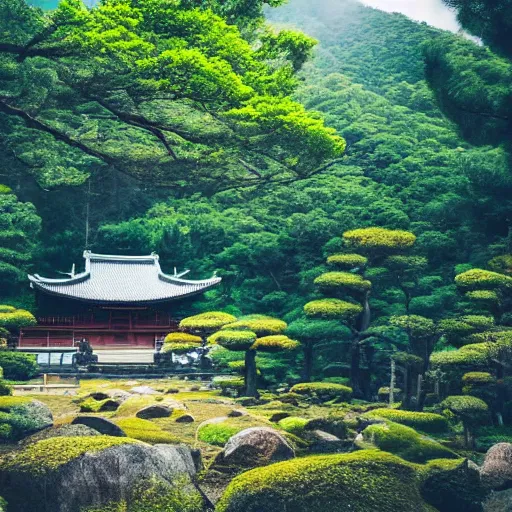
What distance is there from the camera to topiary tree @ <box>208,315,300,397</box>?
54.1 feet

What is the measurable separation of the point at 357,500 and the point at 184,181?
951 centimetres

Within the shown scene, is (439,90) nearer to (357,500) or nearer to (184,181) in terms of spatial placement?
(184,181)

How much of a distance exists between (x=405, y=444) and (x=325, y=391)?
503 cm

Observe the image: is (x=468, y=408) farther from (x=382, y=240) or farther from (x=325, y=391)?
(x=382, y=240)

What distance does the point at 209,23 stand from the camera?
1381 centimetres

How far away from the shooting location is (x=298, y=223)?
2450cm

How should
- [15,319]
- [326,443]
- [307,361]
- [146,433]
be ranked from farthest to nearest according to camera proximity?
[307,361], [15,319], [326,443], [146,433]

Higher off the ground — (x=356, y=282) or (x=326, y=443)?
(x=356, y=282)

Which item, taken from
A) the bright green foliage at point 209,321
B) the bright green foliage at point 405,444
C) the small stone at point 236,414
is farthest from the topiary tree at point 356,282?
the bright green foliage at point 405,444

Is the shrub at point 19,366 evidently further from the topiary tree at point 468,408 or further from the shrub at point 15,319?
the topiary tree at point 468,408

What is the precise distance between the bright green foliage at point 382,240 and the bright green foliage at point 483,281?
323cm

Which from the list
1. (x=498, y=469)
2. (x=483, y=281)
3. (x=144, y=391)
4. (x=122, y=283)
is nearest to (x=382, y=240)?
(x=483, y=281)

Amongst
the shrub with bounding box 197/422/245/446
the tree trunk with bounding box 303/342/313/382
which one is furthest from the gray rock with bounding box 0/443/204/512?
the tree trunk with bounding box 303/342/313/382

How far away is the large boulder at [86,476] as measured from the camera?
819 cm
